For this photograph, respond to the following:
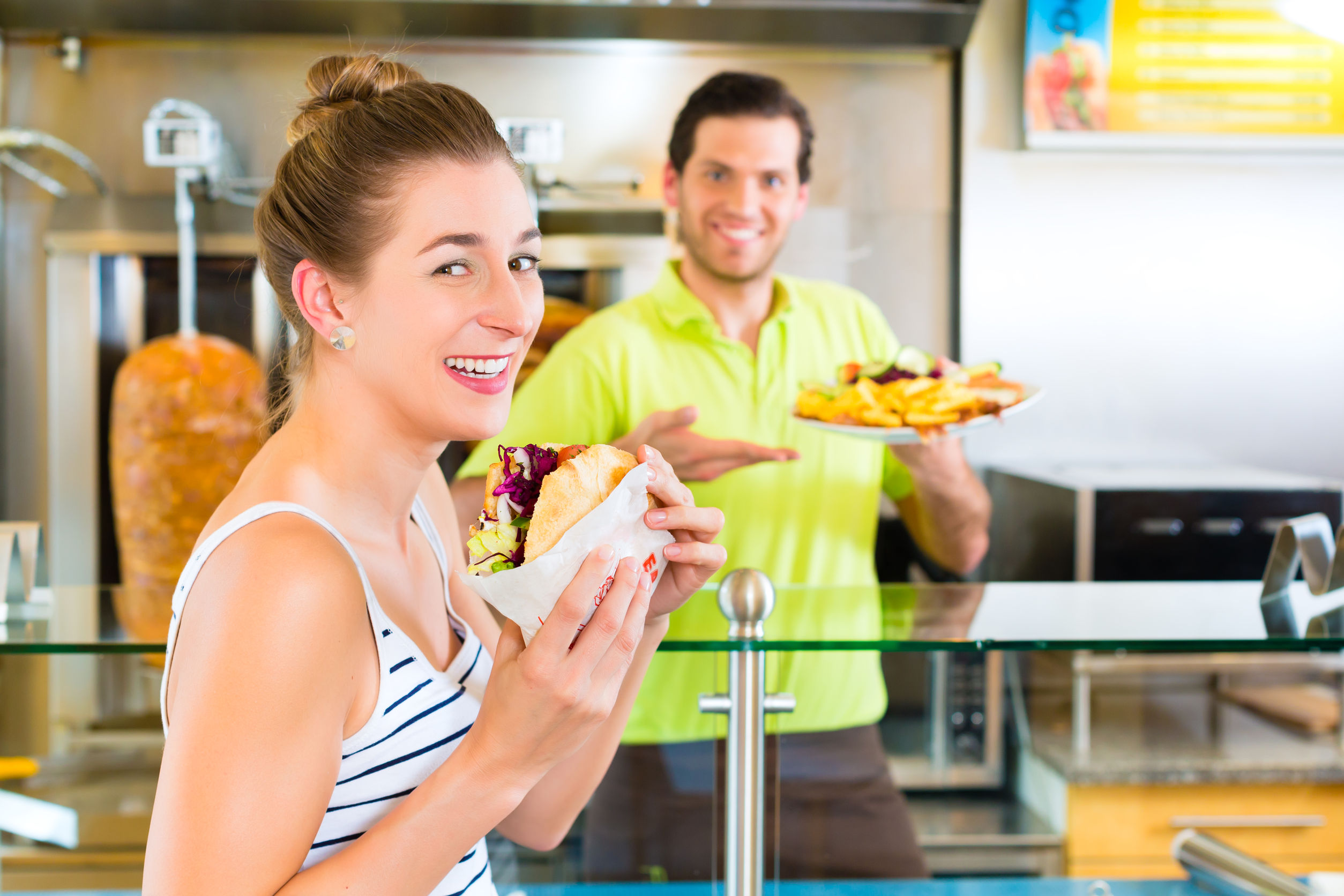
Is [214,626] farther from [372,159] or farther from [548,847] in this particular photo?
[548,847]

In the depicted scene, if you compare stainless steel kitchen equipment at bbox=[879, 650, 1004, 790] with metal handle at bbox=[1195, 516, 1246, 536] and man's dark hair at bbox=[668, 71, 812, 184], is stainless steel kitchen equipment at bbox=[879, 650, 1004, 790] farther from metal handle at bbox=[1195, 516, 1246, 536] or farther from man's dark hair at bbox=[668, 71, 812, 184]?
man's dark hair at bbox=[668, 71, 812, 184]

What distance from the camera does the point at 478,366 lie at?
0.85 metres

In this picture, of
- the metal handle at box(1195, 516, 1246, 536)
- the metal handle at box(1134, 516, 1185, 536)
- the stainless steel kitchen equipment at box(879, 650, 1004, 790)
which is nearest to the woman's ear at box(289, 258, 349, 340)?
the stainless steel kitchen equipment at box(879, 650, 1004, 790)

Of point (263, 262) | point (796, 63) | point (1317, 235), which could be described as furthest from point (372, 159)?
point (1317, 235)

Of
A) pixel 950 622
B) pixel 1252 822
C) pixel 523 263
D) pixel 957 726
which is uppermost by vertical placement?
pixel 523 263

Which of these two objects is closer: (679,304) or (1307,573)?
(1307,573)

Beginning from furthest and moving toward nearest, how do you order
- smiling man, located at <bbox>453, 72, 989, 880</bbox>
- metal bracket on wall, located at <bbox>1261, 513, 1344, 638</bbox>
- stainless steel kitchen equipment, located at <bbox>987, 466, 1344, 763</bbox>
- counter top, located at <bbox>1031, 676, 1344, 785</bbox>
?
stainless steel kitchen equipment, located at <bbox>987, 466, 1344, 763</bbox>
counter top, located at <bbox>1031, 676, 1344, 785</bbox>
smiling man, located at <bbox>453, 72, 989, 880</bbox>
metal bracket on wall, located at <bbox>1261, 513, 1344, 638</bbox>

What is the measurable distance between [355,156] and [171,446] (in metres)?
1.91

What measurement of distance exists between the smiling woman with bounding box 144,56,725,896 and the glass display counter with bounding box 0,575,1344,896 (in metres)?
0.13

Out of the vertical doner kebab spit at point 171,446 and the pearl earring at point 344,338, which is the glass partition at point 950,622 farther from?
the vertical doner kebab spit at point 171,446

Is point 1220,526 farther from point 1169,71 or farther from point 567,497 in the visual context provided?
point 567,497

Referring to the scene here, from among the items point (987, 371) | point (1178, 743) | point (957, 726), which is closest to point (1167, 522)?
point (1178, 743)

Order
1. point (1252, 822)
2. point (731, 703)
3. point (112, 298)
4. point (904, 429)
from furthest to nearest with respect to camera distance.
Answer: point (112, 298) < point (904, 429) < point (1252, 822) < point (731, 703)

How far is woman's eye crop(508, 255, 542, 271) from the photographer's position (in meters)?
0.89
